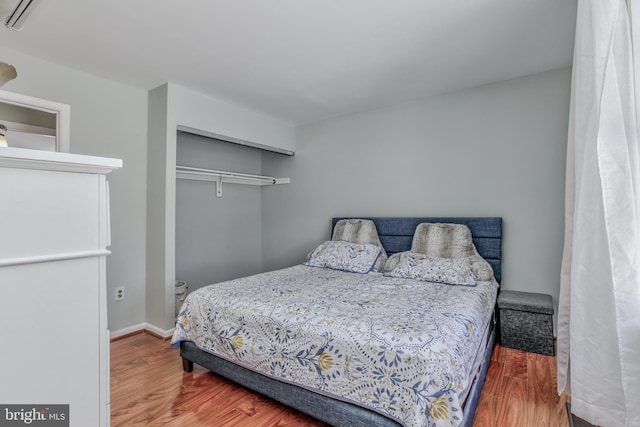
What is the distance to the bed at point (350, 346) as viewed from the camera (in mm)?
1307

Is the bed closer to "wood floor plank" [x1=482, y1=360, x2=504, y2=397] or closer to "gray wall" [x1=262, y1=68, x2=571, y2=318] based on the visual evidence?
"wood floor plank" [x1=482, y1=360, x2=504, y2=397]

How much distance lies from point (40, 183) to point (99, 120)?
8.12 feet

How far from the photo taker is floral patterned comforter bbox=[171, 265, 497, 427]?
1292 mm

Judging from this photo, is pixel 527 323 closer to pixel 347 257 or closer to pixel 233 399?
pixel 347 257

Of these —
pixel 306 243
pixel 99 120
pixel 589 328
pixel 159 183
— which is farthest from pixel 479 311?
pixel 99 120

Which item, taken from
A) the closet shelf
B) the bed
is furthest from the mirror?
the bed

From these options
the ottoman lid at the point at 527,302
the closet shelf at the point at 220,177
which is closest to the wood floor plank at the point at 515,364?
the ottoman lid at the point at 527,302

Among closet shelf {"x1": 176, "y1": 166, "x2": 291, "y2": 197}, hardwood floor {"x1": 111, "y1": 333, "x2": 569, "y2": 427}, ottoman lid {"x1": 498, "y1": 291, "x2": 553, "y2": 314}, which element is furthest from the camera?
closet shelf {"x1": 176, "y1": 166, "x2": 291, "y2": 197}

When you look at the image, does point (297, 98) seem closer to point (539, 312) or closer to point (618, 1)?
point (618, 1)

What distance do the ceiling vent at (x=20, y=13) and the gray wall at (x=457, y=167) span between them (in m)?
2.76

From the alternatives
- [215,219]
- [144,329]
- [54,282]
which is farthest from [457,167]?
[144,329]

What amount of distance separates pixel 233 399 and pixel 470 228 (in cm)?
233

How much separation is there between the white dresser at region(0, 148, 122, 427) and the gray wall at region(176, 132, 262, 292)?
279 cm

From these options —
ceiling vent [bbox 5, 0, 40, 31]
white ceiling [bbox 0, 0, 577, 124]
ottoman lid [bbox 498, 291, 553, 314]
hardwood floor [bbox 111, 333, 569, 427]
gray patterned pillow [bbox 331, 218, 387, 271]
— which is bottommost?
hardwood floor [bbox 111, 333, 569, 427]
